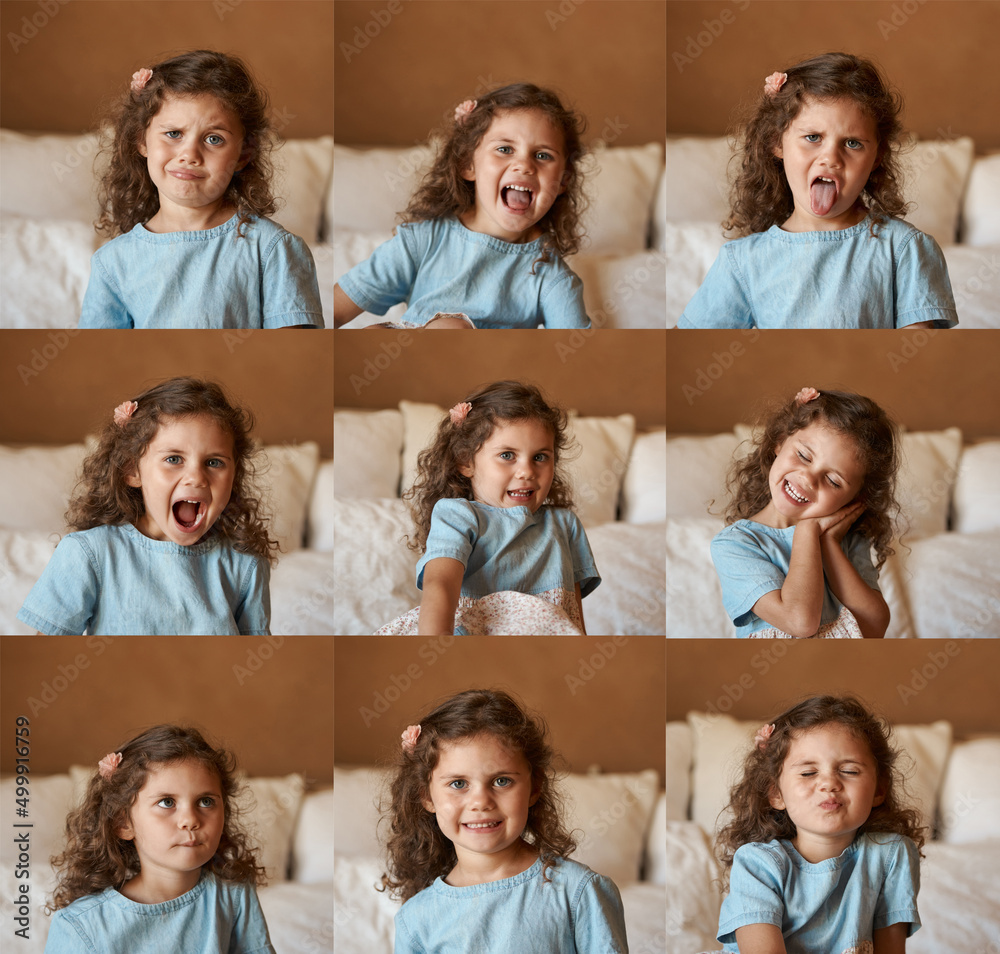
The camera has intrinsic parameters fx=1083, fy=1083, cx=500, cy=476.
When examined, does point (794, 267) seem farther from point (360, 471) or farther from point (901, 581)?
point (360, 471)

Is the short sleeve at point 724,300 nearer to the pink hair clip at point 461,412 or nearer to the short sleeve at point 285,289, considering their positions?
the pink hair clip at point 461,412

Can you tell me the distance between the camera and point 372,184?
146 cm

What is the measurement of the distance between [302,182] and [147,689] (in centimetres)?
70

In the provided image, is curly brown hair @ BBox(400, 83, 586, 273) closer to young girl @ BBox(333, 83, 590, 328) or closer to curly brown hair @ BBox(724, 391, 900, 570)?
young girl @ BBox(333, 83, 590, 328)

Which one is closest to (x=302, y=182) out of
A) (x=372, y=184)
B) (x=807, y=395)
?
(x=372, y=184)

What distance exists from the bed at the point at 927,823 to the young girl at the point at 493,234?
1.91ft

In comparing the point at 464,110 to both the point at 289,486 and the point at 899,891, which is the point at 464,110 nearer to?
the point at 289,486

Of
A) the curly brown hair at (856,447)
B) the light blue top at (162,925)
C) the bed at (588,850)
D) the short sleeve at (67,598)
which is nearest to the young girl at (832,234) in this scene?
the curly brown hair at (856,447)

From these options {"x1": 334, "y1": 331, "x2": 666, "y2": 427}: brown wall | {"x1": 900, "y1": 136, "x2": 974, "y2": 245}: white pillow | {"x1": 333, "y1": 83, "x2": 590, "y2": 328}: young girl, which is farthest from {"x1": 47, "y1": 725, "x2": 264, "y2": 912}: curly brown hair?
{"x1": 900, "y1": 136, "x2": 974, "y2": 245}: white pillow

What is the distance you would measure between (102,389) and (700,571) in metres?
0.81

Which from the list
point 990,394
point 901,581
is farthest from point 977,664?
point 990,394

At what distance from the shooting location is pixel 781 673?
139 cm

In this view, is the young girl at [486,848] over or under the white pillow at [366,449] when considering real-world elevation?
under

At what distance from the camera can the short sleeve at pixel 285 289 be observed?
1.35m
